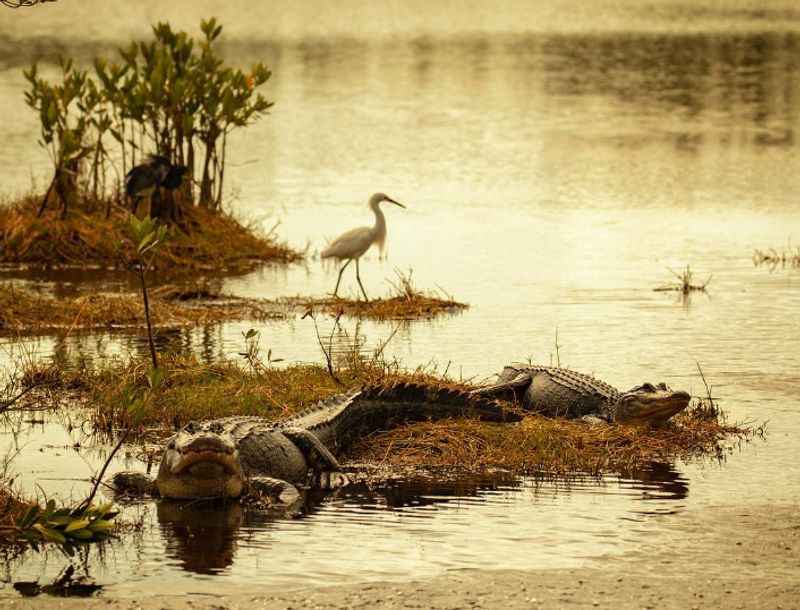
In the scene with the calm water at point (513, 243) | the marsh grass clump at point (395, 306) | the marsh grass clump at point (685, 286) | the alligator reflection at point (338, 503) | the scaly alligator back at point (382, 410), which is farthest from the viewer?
the marsh grass clump at point (685, 286)

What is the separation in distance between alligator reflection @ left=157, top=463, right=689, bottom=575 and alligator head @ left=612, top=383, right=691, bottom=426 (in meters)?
0.71

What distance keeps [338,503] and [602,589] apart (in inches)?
81.9

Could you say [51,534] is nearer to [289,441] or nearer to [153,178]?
[289,441]

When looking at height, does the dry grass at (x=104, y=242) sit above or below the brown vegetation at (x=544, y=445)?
above

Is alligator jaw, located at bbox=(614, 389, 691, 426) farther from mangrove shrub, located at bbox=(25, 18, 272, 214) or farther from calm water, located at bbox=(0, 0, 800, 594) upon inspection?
mangrove shrub, located at bbox=(25, 18, 272, 214)

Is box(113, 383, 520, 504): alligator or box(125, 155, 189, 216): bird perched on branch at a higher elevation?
box(125, 155, 189, 216): bird perched on branch

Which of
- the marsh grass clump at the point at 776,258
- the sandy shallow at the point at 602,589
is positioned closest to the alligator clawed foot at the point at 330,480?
the sandy shallow at the point at 602,589

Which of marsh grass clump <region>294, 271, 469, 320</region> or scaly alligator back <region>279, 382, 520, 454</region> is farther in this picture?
marsh grass clump <region>294, 271, 469, 320</region>

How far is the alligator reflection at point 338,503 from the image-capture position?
867 centimetres

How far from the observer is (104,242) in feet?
63.6

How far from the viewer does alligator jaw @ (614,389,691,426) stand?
1108 centimetres

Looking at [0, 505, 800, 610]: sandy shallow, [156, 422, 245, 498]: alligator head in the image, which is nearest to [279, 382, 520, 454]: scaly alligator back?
[156, 422, 245, 498]: alligator head

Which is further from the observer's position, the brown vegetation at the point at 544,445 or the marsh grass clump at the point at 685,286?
the marsh grass clump at the point at 685,286

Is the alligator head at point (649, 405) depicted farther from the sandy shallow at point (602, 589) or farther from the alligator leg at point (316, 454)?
the sandy shallow at point (602, 589)
